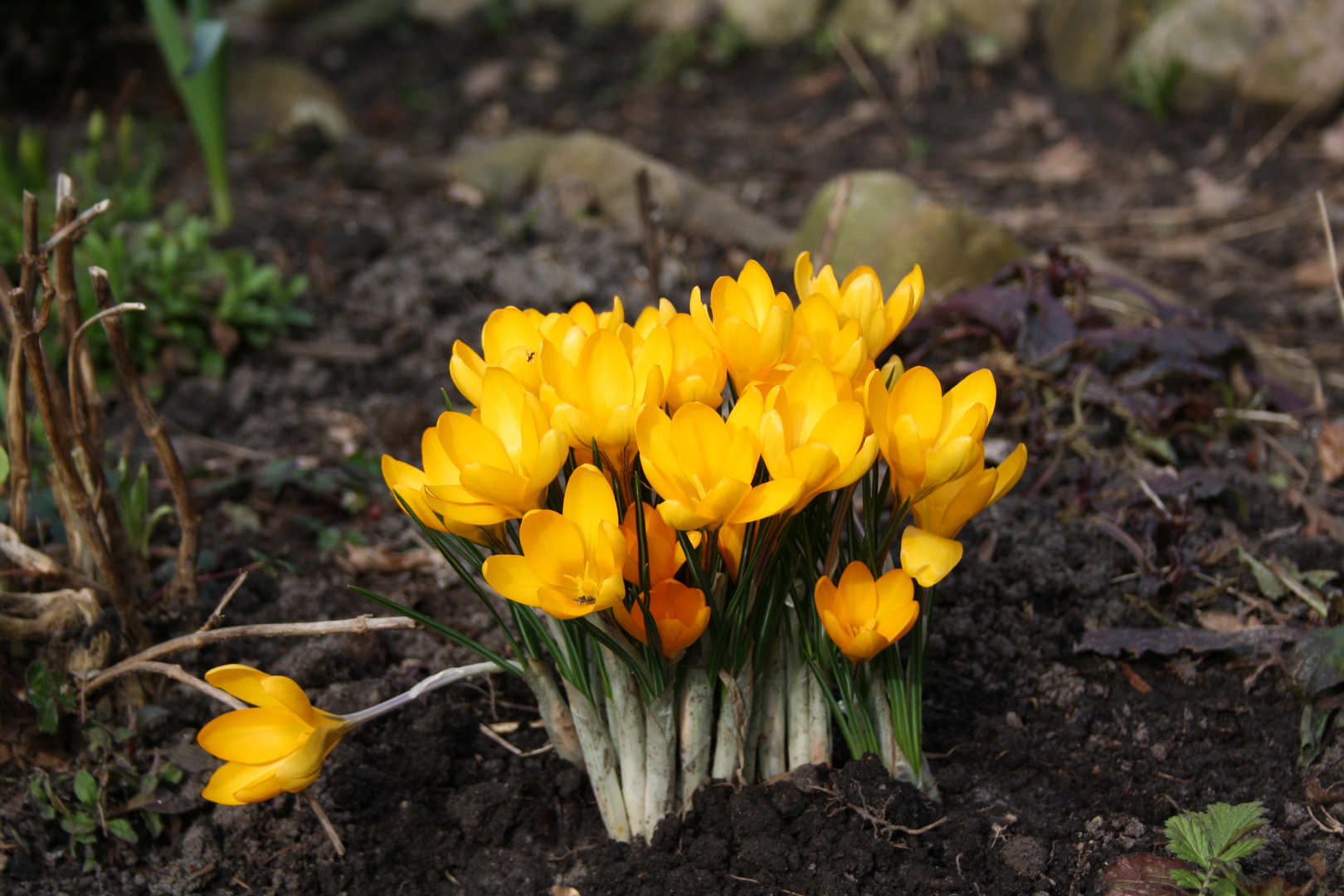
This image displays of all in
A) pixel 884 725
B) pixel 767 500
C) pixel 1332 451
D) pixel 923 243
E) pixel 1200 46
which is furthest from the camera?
pixel 1200 46

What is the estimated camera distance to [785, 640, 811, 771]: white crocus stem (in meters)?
1.28

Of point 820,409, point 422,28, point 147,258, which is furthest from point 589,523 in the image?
point 422,28

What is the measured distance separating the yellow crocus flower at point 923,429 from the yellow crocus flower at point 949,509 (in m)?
0.03

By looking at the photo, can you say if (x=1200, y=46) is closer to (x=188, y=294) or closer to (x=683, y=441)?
(x=188, y=294)

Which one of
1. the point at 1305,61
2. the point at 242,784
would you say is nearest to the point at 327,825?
the point at 242,784

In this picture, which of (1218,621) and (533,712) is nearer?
(533,712)

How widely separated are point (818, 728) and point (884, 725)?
85 millimetres

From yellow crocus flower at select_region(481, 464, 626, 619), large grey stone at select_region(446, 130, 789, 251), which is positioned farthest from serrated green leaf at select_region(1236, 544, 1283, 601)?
large grey stone at select_region(446, 130, 789, 251)

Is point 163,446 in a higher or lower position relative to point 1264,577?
higher

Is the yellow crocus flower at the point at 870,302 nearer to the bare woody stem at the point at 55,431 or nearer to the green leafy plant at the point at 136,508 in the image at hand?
the bare woody stem at the point at 55,431

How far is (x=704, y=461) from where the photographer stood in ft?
3.30

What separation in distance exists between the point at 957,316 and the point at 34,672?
203 cm

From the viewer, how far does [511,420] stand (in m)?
1.08

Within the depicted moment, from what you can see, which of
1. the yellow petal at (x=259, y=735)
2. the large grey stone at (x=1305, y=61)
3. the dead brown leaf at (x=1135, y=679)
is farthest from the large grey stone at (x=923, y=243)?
the large grey stone at (x=1305, y=61)
